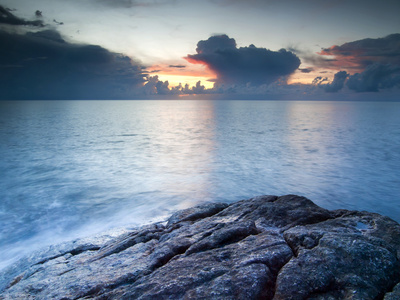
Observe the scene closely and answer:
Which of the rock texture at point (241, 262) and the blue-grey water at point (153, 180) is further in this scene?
the blue-grey water at point (153, 180)

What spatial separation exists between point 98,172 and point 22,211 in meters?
7.56

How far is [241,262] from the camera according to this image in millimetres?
5012

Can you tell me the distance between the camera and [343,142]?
1348 inches

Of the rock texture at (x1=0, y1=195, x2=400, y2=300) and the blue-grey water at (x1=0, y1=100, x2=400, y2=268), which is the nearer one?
the rock texture at (x1=0, y1=195, x2=400, y2=300)

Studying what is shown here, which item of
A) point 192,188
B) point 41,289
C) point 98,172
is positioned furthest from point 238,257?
point 98,172

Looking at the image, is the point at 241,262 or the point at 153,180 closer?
the point at 241,262

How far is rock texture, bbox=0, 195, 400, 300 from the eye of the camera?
14.4 feet

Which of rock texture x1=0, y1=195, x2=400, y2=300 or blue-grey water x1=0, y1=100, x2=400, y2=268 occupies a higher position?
rock texture x1=0, y1=195, x2=400, y2=300

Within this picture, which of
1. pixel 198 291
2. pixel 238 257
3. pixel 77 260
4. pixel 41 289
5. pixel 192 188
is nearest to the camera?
pixel 198 291

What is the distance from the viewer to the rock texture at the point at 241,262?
4.40 metres

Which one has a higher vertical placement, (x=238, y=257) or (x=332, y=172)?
(x=238, y=257)

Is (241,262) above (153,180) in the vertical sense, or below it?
above

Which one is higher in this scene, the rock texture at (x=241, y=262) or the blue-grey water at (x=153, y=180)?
the rock texture at (x=241, y=262)

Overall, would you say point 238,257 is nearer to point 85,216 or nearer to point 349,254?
point 349,254
